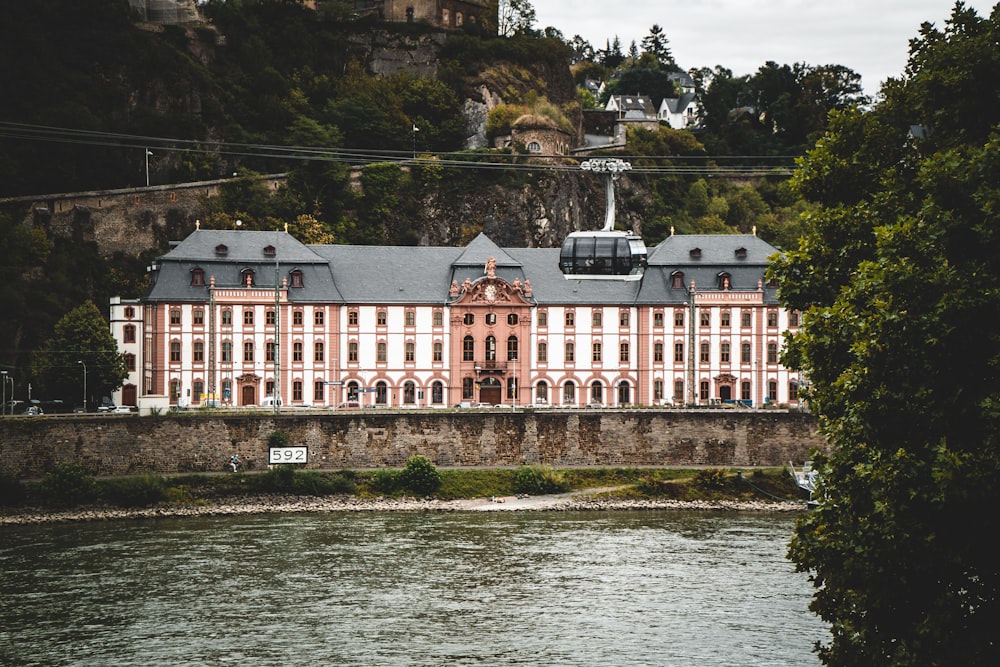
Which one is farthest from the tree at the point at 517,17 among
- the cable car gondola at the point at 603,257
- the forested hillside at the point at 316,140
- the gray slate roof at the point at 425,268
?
the cable car gondola at the point at 603,257

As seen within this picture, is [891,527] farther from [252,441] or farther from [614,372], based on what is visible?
[614,372]

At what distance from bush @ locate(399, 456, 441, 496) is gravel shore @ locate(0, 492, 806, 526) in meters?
1.03

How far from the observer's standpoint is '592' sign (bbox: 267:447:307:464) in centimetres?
6359

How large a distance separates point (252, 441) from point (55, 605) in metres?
24.9

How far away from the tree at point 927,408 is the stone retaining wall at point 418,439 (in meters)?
43.1

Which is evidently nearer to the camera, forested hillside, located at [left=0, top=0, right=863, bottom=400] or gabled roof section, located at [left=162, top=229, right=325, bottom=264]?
gabled roof section, located at [left=162, top=229, right=325, bottom=264]

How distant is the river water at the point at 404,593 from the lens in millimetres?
34500

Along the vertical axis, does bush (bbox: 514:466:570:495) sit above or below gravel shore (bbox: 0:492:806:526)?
above

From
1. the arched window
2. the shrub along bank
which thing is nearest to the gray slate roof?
the arched window

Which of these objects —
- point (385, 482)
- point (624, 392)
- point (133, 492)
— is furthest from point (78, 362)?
point (624, 392)

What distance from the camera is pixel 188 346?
247 feet

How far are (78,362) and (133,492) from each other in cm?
1477

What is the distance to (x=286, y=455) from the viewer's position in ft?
209

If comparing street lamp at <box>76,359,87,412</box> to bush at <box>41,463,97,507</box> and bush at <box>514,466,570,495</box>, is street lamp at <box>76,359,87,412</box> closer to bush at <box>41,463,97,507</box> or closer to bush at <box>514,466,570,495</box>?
bush at <box>41,463,97,507</box>
